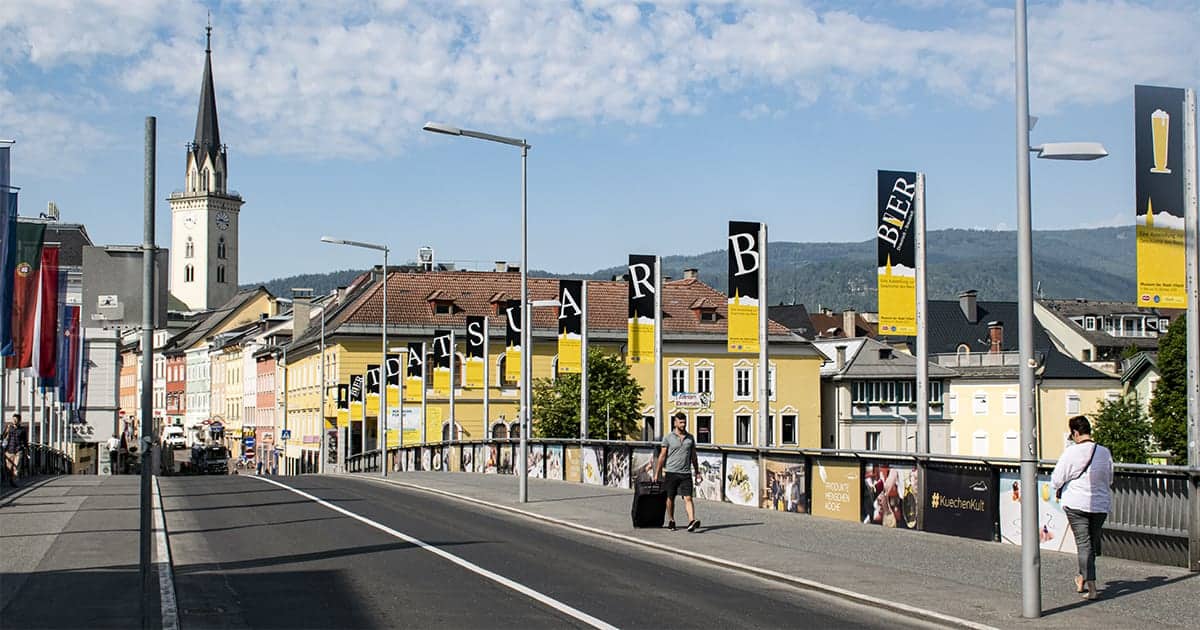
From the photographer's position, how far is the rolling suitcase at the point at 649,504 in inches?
917

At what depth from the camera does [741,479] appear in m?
28.4

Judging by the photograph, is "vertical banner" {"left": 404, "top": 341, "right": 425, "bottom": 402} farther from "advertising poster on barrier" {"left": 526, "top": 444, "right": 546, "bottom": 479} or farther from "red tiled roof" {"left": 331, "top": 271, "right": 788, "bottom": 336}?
"red tiled roof" {"left": 331, "top": 271, "right": 788, "bottom": 336}

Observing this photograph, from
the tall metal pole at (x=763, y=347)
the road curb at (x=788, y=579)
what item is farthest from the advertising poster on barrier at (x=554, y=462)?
the road curb at (x=788, y=579)

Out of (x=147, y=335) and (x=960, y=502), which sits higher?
(x=147, y=335)

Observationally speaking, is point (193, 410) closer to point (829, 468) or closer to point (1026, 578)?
point (829, 468)

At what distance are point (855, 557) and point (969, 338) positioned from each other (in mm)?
124526

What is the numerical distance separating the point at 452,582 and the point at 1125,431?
74.6 metres

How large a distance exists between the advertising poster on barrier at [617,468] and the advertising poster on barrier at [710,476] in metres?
5.12

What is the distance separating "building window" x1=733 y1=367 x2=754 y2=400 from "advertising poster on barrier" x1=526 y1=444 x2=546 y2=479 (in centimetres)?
5006

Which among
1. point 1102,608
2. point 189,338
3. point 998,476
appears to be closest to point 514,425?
point 998,476

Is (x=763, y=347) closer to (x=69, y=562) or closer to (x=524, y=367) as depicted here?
(x=524, y=367)

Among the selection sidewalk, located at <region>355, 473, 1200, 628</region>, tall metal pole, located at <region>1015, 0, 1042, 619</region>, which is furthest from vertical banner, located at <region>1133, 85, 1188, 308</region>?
tall metal pole, located at <region>1015, 0, 1042, 619</region>

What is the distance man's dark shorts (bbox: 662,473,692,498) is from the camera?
74.8 ft

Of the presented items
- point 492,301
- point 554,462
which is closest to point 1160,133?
point 554,462
